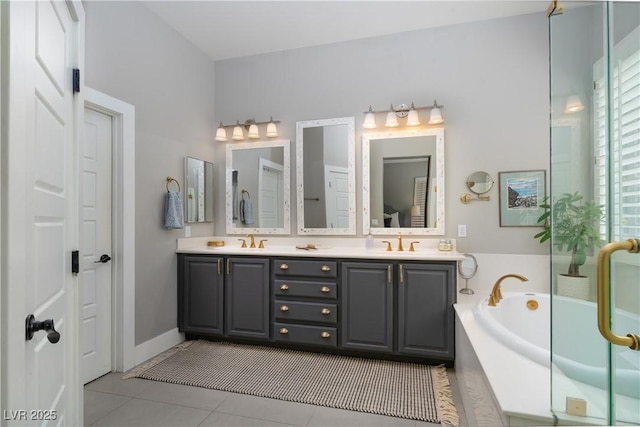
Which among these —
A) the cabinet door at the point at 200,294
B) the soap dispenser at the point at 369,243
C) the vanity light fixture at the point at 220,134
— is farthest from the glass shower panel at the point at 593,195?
the vanity light fixture at the point at 220,134

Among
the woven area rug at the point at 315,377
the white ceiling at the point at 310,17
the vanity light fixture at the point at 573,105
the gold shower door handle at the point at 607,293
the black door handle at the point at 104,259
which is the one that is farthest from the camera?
the white ceiling at the point at 310,17

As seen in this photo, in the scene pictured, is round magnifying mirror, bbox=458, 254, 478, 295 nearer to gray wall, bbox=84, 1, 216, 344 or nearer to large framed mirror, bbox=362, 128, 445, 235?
large framed mirror, bbox=362, 128, 445, 235

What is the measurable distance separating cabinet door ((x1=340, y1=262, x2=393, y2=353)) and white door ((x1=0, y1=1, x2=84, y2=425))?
A: 1.87m

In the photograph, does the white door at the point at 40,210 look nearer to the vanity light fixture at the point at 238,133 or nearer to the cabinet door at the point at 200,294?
the cabinet door at the point at 200,294

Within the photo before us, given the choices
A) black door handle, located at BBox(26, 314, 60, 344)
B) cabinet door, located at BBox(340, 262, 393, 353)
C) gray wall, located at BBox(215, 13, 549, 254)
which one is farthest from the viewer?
gray wall, located at BBox(215, 13, 549, 254)

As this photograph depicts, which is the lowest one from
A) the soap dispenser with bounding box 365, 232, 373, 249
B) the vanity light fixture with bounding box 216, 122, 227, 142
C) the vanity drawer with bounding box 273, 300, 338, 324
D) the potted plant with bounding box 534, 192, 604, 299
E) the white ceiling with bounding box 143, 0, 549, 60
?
the vanity drawer with bounding box 273, 300, 338, 324

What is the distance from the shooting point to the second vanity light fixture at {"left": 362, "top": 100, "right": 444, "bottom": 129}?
3.04m

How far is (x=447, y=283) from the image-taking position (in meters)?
2.57

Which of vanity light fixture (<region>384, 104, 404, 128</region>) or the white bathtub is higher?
vanity light fixture (<region>384, 104, 404, 128</region>)

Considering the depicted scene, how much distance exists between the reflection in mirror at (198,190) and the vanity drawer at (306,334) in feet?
4.63

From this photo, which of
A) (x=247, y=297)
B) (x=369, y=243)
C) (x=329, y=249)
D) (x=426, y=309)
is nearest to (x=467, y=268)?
(x=426, y=309)

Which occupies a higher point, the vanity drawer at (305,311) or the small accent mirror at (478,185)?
the small accent mirror at (478,185)

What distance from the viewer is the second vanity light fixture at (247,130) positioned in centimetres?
354

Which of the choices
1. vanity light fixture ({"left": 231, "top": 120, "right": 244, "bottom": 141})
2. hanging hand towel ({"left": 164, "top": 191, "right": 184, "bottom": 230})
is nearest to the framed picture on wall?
vanity light fixture ({"left": 231, "top": 120, "right": 244, "bottom": 141})
